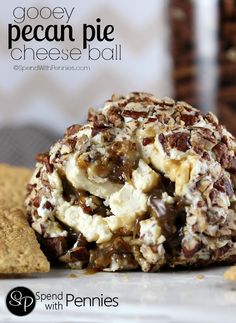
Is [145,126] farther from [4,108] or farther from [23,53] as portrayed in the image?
[4,108]

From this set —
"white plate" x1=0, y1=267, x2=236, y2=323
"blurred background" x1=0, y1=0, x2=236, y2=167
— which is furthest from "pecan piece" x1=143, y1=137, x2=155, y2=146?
"blurred background" x1=0, y1=0, x2=236, y2=167

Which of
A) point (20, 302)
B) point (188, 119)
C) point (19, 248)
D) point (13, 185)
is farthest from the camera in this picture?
point (13, 185)

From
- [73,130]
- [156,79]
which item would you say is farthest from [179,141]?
[156,79]

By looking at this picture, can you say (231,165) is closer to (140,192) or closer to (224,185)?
(224,185)

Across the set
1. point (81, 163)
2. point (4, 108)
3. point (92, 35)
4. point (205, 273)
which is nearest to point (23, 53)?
point (92, 35)

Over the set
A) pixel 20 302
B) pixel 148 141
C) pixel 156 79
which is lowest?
pixel 20 302

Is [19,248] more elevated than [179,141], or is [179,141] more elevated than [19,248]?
[179,141]

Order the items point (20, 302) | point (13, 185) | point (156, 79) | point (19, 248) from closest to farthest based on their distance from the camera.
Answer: point (20, 302), point (19, 248), point (13, 185), point (156, 79)
